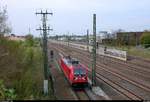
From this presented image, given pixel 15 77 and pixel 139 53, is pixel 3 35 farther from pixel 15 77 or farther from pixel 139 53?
pixel 139 53

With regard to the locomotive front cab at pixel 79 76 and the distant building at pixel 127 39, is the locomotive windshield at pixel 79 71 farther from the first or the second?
the distant building at pixel 127 39

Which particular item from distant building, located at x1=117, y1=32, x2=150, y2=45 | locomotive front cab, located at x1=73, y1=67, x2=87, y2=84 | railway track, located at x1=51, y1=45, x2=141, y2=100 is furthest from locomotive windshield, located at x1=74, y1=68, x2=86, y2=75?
distant building, located at x1=117, y1=32, x2=150, y2=45

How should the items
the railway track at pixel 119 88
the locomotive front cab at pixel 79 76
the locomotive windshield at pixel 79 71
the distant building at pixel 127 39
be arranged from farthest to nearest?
the distant building at pixel 127 39 < the locomotive windshield at pixel 79 71 < the locomotive front cab at pixel 79 76 < the railway track at pixel 119 88

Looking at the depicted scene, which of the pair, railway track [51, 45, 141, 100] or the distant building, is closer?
railway track [51, 45, 141, 100]

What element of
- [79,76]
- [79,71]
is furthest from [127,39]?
[79,76]

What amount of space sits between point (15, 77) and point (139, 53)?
54.8m

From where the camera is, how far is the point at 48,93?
112ft

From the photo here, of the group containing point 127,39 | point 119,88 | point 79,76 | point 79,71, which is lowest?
point 119,88

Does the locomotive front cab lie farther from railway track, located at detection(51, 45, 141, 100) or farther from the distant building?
the distant building

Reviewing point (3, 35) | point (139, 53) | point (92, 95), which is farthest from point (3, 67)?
point (139, 53)

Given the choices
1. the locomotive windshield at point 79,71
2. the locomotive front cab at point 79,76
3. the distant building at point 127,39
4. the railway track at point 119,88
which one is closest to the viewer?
the railway track at point 119,88

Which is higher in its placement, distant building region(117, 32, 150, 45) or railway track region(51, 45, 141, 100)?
distant building region(117, 32, 150, 45)

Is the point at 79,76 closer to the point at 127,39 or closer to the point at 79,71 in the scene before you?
the point at 79,71

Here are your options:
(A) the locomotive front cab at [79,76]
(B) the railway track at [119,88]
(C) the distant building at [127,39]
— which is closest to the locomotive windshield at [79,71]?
(A) the locomotive front cab at [79,76]
